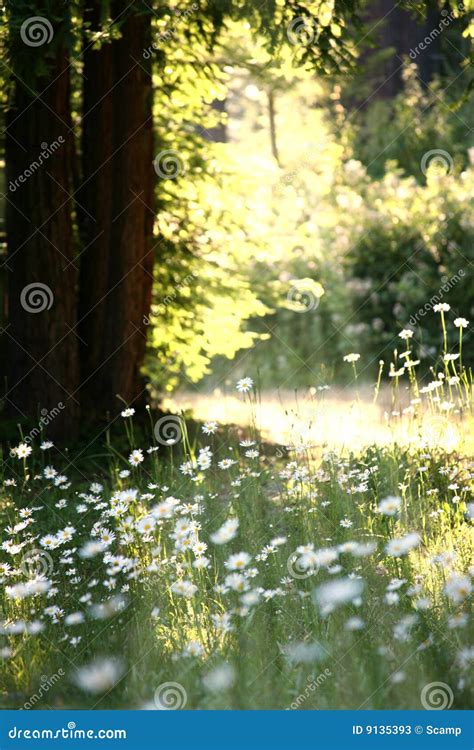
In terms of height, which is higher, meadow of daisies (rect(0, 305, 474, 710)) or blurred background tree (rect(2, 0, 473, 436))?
blurred background tree (rect(2, 0, 473, 436))

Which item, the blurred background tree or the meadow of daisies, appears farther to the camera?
the blurred background tree

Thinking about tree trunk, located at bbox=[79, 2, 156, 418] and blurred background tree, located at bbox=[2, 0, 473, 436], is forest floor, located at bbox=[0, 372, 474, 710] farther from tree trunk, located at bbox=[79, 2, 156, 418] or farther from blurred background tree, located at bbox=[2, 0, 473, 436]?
tree trunk, located at bbox=[79, 2, 156, 418]

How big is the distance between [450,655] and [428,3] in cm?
438

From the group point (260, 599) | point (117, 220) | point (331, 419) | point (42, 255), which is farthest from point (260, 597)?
point (331, 419)

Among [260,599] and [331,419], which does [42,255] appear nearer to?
[331,419]

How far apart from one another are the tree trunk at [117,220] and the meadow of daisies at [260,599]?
2041mm

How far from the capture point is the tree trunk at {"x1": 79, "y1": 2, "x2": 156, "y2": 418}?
7.54 meters

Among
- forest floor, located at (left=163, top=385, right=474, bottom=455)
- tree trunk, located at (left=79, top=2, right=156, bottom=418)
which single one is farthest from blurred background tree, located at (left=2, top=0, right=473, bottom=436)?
forest floor, located at (left=163, top=385, right=474, bottom=455)

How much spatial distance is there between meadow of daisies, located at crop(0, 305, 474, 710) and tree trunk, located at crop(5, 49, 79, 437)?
5.66ft

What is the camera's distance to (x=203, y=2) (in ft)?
23.3

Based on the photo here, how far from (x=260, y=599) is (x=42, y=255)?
4.11m

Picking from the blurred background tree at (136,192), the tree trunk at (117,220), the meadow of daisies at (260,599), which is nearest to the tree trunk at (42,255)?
the blurred background tree at (136,192)

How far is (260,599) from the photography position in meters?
4.14

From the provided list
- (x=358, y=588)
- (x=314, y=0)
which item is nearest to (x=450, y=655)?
(x=358, y=588)
